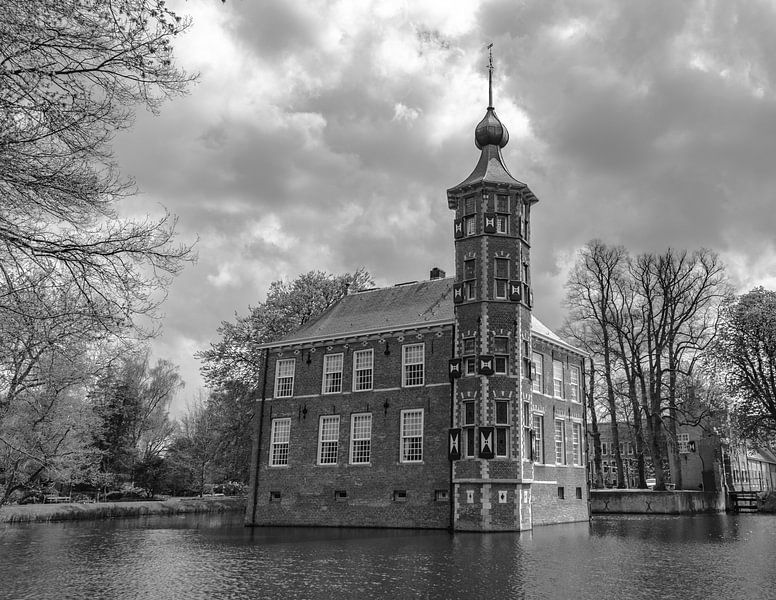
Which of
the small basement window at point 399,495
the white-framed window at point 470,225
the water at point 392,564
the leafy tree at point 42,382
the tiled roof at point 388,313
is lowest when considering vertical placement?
the water at point 392,564

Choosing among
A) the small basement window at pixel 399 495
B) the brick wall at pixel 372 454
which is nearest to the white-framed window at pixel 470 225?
the brick wall at pixel 372 454

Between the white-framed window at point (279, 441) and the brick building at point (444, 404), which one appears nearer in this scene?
the brick building at point (444, 404)

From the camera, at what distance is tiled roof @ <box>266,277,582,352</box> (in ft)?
105

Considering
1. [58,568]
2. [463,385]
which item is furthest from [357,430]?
[58,568]

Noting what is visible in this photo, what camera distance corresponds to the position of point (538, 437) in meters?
31.6

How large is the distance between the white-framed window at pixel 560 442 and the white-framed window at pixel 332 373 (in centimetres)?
1073

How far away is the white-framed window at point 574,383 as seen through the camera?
3541 centimetres

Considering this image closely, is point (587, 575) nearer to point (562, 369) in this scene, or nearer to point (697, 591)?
point (697, 591)

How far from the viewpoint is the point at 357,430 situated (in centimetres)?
3153

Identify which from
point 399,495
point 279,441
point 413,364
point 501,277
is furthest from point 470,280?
point 279,441

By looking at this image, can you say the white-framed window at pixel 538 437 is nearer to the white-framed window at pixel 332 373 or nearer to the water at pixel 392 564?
the water at pixel 392 564

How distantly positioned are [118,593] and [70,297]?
6.78m

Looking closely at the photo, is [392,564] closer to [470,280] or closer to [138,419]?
[470,280]

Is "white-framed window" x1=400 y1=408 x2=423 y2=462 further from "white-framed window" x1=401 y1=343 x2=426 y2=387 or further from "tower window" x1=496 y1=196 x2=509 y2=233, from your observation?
"tower window" x1=496 y1=196 x2=509 y2=233
